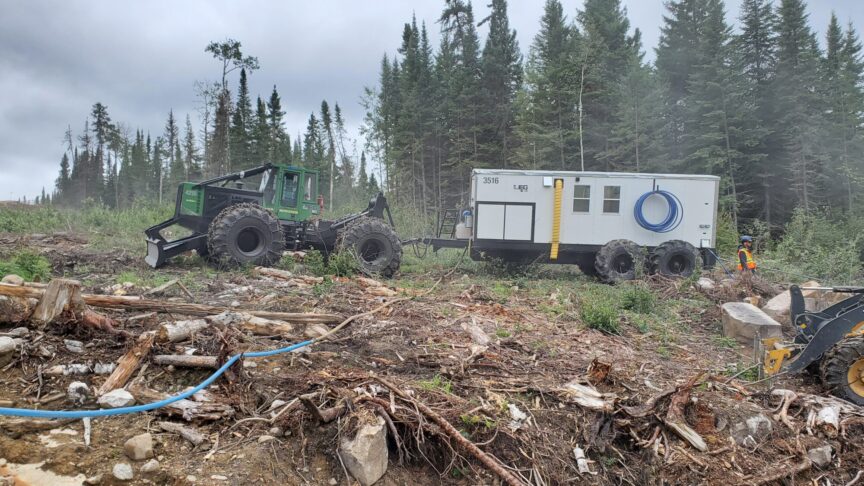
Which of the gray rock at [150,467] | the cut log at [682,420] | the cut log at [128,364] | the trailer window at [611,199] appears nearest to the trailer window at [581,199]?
the trailer window at [611,199]

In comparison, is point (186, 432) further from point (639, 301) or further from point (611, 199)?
point (611, 199)

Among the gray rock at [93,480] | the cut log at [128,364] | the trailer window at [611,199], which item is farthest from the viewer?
the trailer window at [611,199]

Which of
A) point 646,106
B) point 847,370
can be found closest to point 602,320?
point 847,370

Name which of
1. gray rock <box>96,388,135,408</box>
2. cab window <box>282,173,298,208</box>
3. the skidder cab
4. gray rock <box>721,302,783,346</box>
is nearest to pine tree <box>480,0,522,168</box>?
the skidder cab

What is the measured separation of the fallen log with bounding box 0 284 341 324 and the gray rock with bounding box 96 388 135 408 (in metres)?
1.81

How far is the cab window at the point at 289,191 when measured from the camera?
11.0 meters

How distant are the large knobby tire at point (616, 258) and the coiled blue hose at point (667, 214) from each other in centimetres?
65

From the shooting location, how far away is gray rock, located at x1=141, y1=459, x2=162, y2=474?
2607mm

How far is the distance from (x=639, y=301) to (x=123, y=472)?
7.89m

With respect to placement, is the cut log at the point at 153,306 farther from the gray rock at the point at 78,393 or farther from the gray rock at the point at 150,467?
the gray rock at the point at 150,467

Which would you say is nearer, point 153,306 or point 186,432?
point 186,432

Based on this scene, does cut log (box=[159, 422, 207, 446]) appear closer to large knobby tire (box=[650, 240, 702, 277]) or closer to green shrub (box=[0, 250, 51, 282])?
green shrub (box=[0, 250, 51, 282])

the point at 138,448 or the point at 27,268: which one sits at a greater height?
the point at 27,268

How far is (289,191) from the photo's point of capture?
36.1ft
